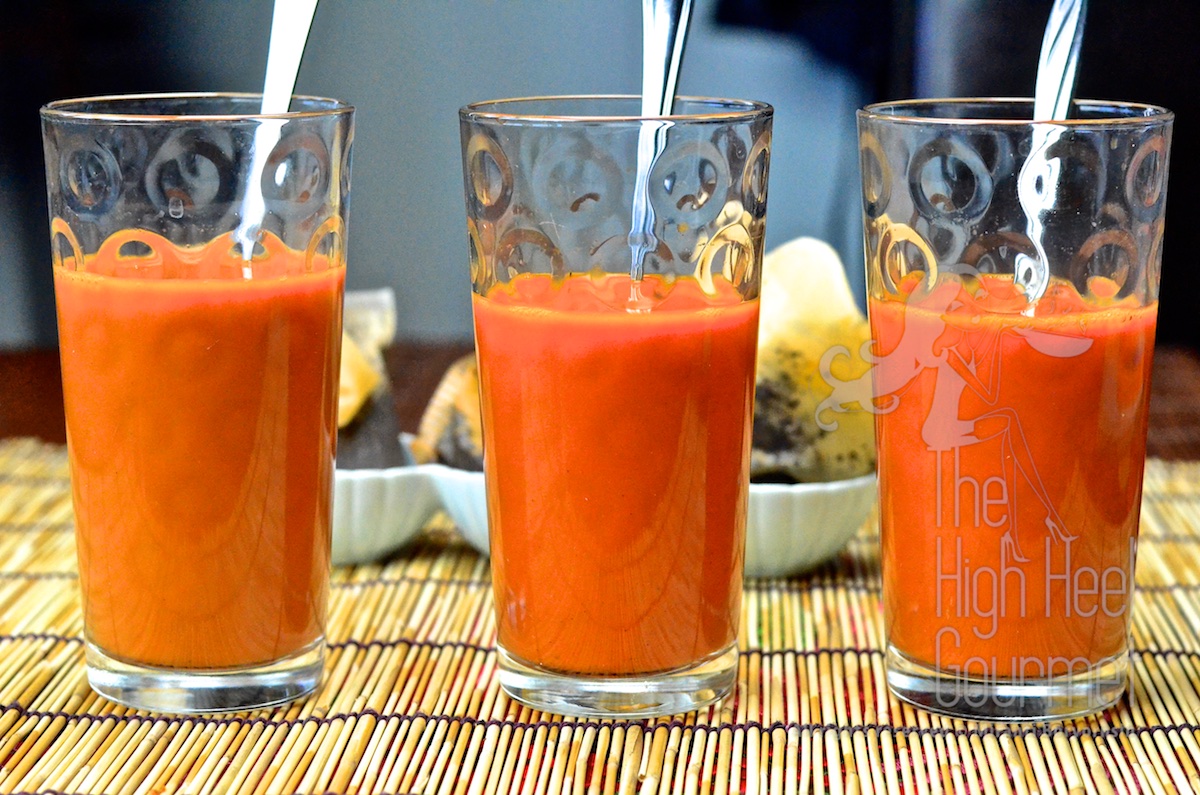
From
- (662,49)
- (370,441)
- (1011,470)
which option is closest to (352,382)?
(370,441)

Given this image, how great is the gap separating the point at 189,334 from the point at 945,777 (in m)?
0.46

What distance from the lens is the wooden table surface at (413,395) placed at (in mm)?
1332

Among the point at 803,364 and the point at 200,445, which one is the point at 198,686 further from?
the point at 803,364

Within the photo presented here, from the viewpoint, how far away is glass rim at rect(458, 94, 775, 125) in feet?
2.34

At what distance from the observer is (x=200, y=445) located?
0.76 metres

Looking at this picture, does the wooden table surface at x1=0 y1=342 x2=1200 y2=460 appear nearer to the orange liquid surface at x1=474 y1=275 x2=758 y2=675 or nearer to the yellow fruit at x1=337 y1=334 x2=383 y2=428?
the yellow fruit at x1=337 y1=334 x2=383 y2=428

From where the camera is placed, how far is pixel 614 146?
2.36ft

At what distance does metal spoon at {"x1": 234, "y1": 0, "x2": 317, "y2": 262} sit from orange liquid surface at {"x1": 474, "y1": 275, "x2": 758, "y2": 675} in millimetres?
129

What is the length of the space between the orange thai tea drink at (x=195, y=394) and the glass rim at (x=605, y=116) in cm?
8

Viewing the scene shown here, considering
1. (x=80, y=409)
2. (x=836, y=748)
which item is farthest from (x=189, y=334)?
(x=836, y=748)

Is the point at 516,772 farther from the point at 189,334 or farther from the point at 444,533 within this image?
the point at 444,533

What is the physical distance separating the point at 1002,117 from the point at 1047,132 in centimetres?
12

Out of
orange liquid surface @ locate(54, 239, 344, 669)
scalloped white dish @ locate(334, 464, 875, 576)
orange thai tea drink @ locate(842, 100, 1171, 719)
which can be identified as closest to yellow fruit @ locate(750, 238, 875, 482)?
scalloped white dish @ locate(334, 464, 875, 576)

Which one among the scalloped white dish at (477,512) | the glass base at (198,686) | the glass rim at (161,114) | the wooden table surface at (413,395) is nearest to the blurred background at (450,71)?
the wooden table surface at (413,395)
